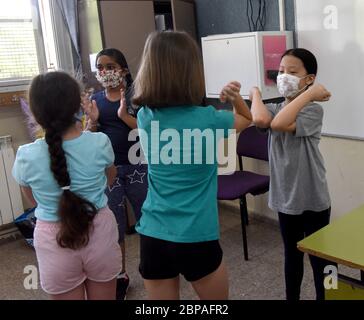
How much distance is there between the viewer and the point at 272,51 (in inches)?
96.3

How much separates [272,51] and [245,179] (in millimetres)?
787

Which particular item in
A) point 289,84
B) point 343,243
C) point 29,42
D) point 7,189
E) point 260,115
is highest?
point 29,42

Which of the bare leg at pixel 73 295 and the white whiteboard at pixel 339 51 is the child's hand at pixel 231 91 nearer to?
the bare leg at pixel 73 295

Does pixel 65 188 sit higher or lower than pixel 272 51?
lower

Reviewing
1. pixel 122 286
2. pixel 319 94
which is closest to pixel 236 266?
pixel 122 286

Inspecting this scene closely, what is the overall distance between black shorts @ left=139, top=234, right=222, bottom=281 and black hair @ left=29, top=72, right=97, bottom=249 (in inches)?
8.5

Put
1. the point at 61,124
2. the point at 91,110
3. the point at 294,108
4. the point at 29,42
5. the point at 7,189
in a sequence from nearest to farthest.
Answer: the point at 61,124
the point at 294,108
the point at 91,110
the point at 7,189
the point at 29,42

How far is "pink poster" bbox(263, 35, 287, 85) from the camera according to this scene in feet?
7.95

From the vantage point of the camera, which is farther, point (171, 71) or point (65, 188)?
point (65, 188)

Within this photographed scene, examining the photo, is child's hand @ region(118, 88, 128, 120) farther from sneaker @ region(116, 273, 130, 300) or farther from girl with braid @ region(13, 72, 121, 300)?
sneaker @ region(116, 273, 130, 300)

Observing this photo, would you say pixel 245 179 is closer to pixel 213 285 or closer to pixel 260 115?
pixel 260 115

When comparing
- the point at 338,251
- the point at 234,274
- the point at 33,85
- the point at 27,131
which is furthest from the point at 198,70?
the point at 27,131

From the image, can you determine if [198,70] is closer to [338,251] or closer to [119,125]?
[338,251]

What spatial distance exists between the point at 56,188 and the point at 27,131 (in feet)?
6.78
